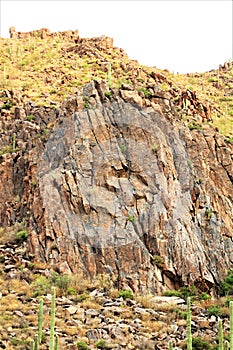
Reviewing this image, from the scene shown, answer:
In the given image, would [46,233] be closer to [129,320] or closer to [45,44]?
[129,320]

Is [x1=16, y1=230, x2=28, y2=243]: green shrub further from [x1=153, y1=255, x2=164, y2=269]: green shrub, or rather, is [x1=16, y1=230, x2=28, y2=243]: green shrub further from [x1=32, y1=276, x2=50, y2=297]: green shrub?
[x1=153, y1=255, x2=164, y2=269]: green shrub

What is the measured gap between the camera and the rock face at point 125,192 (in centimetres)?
2656

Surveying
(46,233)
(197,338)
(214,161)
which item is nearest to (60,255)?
(46,233)

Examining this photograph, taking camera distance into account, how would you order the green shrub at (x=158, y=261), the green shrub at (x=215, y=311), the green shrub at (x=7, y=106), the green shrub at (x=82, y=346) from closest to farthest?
1. the green shrub at (x=82, y=346)
2. the green shrub at (x=215, y=311)
3. the green shrub at (x=158, y=261)
4. the green shrub at (x=7, y=106)

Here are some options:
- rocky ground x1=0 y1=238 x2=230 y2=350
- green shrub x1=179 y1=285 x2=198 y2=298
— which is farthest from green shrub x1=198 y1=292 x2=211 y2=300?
rocky ground x1=0 y1=238 x2=230 y2=350

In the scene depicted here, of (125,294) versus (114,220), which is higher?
(114,220)

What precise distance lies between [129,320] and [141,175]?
9.61 m

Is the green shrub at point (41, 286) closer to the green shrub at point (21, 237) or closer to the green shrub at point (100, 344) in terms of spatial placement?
the green shrub at point (21, 237)

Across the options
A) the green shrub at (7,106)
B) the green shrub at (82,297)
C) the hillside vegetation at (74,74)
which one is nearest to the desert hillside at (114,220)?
the green shrub at (82,297)

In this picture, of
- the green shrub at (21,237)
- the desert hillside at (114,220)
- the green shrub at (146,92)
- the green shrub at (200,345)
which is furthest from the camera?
the green shrub at (146,92)

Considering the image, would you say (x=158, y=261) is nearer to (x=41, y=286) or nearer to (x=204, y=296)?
(x=204, y=296)

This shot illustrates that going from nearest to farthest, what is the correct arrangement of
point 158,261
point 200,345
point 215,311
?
point 200,345 < point 215,311 < point 158,261

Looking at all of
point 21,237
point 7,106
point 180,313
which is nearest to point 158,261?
point 180,313

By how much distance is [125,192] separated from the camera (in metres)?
29.1
